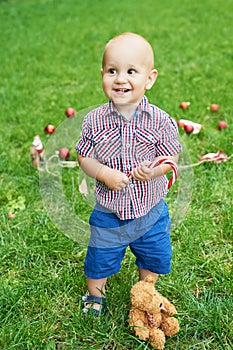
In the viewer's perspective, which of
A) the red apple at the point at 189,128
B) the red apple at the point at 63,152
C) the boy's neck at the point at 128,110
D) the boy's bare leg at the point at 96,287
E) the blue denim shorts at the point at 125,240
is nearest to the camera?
the boy's neck at the point at 128,110

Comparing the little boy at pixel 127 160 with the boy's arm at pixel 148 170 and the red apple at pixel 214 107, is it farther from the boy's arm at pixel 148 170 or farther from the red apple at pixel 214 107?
the red apple at pixel 214 107

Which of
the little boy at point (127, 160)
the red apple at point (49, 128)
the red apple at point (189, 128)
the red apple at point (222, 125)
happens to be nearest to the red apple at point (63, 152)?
the red apple at point (49, 128)

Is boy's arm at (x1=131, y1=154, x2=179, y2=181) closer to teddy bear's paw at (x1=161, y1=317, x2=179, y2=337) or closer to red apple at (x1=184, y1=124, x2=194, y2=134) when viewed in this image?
teddy bear's paw at (x1=161, y1=317, x2=179, y2=337)

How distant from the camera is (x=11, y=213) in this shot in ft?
8.47

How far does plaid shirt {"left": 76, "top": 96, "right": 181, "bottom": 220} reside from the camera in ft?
5.63

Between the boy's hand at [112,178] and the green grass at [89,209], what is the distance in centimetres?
47

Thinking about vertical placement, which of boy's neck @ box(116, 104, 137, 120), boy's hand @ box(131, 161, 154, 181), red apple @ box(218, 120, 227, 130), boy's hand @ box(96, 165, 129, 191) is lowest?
red apple @ box(218, 120, 227, 130)

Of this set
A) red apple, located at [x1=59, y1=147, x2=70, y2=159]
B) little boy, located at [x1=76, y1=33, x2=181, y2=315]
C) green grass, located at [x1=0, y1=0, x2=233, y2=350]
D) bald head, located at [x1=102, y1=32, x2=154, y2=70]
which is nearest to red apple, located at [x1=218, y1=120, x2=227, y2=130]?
green grass, located at [x1=0, y1=0, x2=233, y2=350]

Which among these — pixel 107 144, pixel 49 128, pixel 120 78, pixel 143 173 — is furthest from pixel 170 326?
pixel 49 128

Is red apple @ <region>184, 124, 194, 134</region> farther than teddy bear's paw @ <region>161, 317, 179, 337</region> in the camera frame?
Yes

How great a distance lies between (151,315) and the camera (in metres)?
1.78

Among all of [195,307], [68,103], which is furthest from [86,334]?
[68,103]

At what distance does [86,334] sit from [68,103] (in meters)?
2.29

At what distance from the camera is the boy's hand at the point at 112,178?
1688 millimetres
